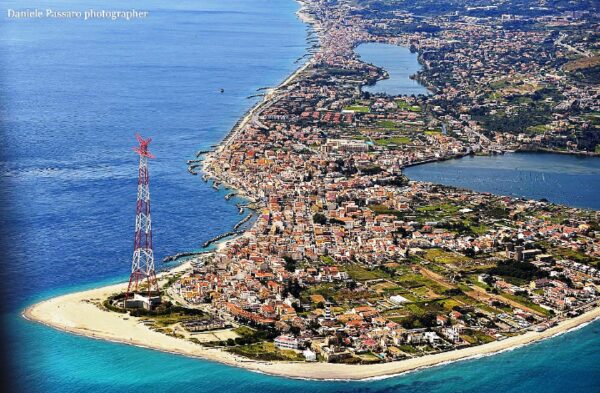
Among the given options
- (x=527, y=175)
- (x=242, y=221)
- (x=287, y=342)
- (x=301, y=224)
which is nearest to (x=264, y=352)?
(x=287, y=342)

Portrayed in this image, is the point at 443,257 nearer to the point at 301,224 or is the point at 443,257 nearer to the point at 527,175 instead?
the point at 301,224

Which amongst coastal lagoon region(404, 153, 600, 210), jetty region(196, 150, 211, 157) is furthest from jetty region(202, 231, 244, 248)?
coastal lagoon region(404, 153, 600, 210)

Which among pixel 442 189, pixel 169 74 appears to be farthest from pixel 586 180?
pixel 169 74

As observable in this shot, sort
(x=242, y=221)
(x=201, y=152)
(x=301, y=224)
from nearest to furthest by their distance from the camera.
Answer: (x=301, y=224) → (x=242, y=221) → (x=201, y=152)

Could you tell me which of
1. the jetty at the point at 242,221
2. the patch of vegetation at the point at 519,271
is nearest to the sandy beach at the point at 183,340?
the patch of vegetation at the point at 519,271

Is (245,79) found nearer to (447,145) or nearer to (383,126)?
(383,126)

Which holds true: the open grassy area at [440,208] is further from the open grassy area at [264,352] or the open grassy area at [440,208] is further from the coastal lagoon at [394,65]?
the coastal lagoon at [394,65]
